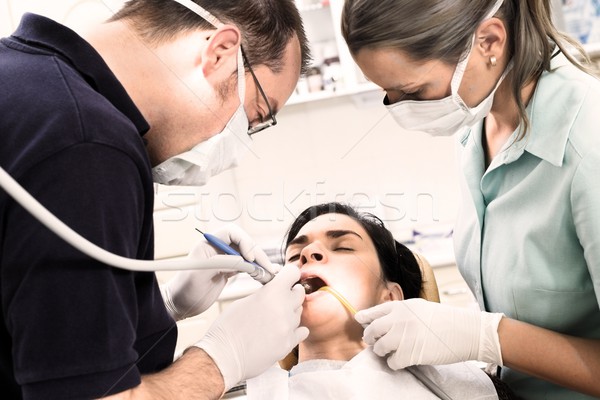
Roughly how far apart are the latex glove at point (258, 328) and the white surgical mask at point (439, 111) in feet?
1.32

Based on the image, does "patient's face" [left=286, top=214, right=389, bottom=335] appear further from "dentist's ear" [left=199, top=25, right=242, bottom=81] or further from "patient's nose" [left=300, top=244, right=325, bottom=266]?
"dentist's ear" [left=199, top=25, right=242, bottom=81]

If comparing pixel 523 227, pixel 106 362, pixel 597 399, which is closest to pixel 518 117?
pixel 523 227

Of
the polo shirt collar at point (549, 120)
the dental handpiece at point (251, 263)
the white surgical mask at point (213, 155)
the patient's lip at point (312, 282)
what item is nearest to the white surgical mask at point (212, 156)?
the white surgical mask at point (213, 155)

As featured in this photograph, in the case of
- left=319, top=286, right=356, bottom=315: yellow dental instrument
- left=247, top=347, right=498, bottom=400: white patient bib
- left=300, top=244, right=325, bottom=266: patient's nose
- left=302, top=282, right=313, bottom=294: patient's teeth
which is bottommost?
left=247, top=347, right=498, bottom=400: white patient bib

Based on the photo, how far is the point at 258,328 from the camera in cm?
121

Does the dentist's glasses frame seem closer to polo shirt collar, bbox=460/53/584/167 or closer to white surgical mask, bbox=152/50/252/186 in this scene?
white surgical mask, bbox=152/50/252/186

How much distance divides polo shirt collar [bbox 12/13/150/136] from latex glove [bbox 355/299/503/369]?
715mm

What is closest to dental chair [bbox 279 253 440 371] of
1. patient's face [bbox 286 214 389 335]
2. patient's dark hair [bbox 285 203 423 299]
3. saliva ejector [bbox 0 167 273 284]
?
patient's dark hair [bbox 285 203 423 299]

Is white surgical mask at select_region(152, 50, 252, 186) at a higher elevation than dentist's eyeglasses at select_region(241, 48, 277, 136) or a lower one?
lower

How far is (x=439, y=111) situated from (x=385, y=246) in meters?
0.38

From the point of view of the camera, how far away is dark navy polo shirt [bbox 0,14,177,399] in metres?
0.76

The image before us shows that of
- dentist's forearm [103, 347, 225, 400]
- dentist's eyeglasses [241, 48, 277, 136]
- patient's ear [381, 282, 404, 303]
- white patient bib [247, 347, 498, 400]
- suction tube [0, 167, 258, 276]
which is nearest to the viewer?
suction tube [0, 167, 258, 276]

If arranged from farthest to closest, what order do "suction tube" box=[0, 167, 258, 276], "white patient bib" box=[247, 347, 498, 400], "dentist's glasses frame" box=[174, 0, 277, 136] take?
1. "white patient bib" box=[247, 347, 498, 400]
2. "dentist's glasses frame" box=[174, 0, 277, 136]
3. "suction tube" box=[0, 167, 258, 276]

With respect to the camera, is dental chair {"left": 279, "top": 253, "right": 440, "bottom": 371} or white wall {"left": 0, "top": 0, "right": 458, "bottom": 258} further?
dental chair {"left": 279, "top": 253, "right": 440, "bottom": 371}
